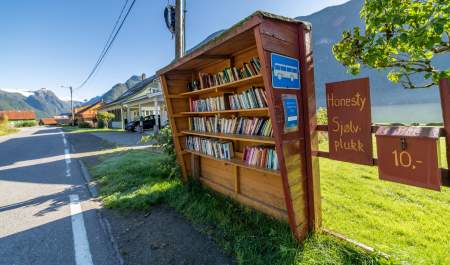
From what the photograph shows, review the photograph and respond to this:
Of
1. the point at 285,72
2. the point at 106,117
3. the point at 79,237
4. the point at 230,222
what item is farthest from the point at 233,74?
the point at 106,117

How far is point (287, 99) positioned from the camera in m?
2.14

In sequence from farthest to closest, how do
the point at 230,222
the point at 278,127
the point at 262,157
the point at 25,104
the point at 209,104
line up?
the point at 25,104, the point at 209,104, the point at 230,222, the point at 262,157, the point at 278,127

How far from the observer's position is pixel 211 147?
3.57m

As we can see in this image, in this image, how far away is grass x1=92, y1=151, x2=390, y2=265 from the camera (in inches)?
83.8

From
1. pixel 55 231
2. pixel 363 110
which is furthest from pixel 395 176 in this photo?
pixel 55 231

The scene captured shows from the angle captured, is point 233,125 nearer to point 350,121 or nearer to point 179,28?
point 350,121

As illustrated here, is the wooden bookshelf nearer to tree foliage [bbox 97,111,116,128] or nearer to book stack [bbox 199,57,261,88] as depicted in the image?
book stack [bbox 199,57,261,88]

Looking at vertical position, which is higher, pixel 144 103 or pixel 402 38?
pixel 144 103

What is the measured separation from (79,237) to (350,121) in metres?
3.38

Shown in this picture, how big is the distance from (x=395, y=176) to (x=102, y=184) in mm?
5178

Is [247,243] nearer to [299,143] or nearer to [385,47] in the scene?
[299,143]

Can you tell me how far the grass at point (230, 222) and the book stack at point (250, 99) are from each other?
1.45m

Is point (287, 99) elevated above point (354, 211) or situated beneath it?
elevated above

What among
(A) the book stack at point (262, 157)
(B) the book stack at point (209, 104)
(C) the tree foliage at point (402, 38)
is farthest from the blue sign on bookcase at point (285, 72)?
(B) the book stack at point (209, 104)
